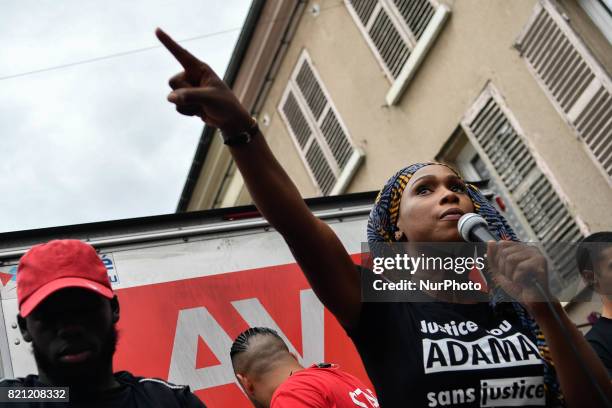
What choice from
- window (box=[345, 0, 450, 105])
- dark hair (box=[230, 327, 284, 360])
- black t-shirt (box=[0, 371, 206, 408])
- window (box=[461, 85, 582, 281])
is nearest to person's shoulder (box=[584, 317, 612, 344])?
dark hair (box=[230, 327, 284, 360])

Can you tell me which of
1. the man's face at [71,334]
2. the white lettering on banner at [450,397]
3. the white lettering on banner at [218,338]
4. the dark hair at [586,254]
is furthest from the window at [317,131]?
the white lettering on banner at [450,397]

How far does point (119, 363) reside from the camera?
11.9 feet

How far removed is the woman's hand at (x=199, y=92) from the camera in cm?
172

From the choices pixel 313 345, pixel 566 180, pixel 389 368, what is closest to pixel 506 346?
pixel 389 368

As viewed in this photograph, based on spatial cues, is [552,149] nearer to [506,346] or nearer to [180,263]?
[180,263]

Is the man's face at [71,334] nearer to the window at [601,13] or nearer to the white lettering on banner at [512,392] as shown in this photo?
the white lettering on banner at [512,392]

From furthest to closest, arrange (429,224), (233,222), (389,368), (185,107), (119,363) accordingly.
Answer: (233,222)
(119,363)
(429,224)
(389,368)
(185,107)

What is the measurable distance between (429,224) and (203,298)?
75.8 inches

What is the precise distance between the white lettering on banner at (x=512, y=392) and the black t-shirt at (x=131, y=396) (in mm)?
927

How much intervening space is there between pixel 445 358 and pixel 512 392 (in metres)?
0.19

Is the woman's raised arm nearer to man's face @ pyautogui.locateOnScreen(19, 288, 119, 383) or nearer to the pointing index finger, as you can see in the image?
the pointing index finger

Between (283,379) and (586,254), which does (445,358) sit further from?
(283,379)

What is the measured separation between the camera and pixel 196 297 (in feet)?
12.8

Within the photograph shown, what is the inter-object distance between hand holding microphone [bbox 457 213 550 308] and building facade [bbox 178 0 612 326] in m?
3.20
